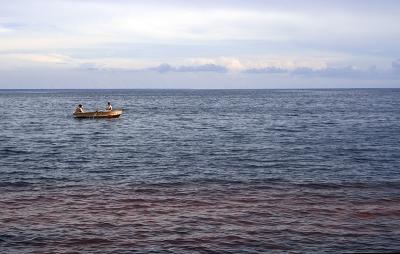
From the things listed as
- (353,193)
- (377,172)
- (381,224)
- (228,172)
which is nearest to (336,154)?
(377,172)

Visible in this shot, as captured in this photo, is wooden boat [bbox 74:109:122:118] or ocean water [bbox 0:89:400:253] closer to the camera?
ocean water [bbox 0:89:400:253]

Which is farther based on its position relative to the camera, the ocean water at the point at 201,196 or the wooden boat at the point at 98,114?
the wooden boat at the point at 98,114

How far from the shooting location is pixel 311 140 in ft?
161

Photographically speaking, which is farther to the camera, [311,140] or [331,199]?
[311,140]

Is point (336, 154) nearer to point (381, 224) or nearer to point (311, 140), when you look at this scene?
point (311, 140)

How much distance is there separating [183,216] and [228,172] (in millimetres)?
10885

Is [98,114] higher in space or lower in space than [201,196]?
higher

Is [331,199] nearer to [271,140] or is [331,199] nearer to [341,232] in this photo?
[341,232]

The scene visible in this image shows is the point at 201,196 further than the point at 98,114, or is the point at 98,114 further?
the point at 98,114

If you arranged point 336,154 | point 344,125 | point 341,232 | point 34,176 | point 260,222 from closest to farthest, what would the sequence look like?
point 341,232
point 260,222
point 34,176
point 336,154
point 344,125

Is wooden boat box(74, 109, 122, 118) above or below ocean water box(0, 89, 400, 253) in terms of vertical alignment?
above

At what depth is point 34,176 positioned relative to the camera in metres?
30.4

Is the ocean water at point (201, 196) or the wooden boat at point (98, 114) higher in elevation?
the wooden boat at point (98, 114)

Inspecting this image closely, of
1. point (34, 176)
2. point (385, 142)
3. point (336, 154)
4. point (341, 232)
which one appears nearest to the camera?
point (341, 232)
